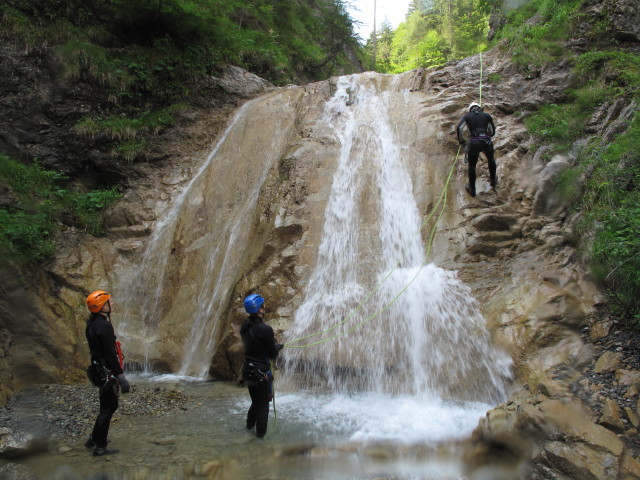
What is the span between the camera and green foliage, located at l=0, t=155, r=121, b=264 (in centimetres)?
771

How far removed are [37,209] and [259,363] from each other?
684 cm

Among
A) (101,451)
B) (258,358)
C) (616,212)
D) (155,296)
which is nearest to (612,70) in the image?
(616,212)

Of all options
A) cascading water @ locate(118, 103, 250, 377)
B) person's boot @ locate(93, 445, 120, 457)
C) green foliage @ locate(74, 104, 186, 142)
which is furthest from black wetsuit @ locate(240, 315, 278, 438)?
green foliage @ locate(74, 104, 186, 142)

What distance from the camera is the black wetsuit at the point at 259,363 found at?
467 centimetres

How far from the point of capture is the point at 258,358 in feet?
15.5

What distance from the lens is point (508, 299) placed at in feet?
20.9

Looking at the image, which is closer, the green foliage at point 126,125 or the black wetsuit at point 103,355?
the black wetsuit at point 103,355

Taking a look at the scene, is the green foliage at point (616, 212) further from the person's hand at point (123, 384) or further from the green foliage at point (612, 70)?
the person's hand at point (123, 384)

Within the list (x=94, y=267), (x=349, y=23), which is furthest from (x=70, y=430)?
(x=349, y=23)

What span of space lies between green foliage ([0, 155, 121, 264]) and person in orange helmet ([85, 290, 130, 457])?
4.14 metres

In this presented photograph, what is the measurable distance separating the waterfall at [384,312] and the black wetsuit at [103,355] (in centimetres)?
271

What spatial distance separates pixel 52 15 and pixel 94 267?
25.0ft

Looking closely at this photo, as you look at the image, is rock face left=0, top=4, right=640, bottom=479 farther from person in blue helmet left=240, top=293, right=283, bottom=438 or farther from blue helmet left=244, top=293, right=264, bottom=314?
blue helmet left=244, top=293, right=264, bottom=314

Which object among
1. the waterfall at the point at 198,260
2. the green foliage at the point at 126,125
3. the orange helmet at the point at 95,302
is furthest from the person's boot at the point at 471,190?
the green foliage at the point at 126,125
